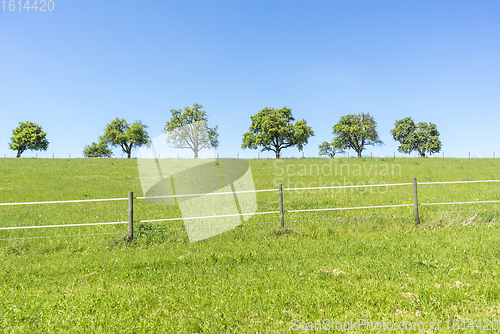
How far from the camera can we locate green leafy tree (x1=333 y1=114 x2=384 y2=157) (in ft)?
236

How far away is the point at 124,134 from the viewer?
7494 centimetres

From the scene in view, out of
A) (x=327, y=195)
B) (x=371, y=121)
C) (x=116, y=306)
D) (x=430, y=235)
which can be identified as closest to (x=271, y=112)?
(x=371, y=121)

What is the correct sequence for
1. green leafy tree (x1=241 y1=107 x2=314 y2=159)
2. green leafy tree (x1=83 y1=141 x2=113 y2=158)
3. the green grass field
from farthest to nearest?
green leafy tree (x1=83 y1=141 x2=113 y2=158), green leafy tree (x1=241 y1=107 x2=314 y2=159), the green grass field

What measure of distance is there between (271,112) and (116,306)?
66.7 meters

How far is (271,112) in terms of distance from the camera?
69.5m

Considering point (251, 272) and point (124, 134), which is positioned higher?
point (124, 134)

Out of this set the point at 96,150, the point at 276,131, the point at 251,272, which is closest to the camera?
the point at 251,272

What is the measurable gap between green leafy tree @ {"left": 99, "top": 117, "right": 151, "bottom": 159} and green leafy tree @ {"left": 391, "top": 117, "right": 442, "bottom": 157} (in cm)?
6754

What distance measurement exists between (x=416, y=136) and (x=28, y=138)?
9790cm

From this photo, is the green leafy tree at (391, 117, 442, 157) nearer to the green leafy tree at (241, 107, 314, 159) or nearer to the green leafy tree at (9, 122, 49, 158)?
the green leafy tree at (241, 107, 314, 159)

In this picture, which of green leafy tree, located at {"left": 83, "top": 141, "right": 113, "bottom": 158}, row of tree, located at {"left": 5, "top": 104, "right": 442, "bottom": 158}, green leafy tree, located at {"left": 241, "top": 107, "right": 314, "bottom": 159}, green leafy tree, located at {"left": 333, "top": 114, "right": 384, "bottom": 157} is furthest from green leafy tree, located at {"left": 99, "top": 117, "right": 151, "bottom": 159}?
green leafy tree, located at {"left": 333, "top": 114, "right": 384, "bottom": 157}

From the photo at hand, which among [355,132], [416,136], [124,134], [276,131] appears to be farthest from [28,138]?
[416,136]

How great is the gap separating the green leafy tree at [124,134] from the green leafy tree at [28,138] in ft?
44.9

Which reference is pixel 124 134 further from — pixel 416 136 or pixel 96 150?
pixel 416 136
